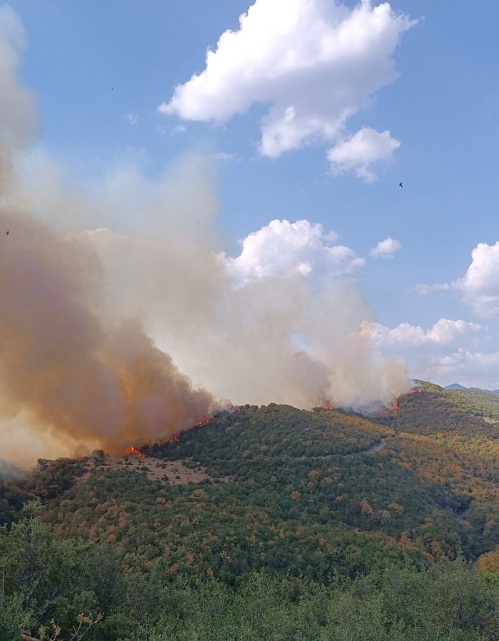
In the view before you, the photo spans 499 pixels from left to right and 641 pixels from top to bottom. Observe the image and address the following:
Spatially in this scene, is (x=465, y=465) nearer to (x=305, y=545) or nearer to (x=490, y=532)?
(x=490, y=532)

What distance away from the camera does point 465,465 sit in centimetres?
10638

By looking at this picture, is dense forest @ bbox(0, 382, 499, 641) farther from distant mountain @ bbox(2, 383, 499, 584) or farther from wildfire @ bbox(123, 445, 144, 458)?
wildfire @ bbox(123, 445, 144, 458)

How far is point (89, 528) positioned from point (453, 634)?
38173 millimetres

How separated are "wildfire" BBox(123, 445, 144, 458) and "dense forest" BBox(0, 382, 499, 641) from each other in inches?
40.7

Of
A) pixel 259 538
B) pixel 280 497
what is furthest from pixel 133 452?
pixel 259 538

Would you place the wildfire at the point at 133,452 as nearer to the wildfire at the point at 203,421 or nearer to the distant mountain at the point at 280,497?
the distant mountain at the point at 280,497

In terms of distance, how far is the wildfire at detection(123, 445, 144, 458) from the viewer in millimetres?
81537

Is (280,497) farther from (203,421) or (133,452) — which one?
(203,421)

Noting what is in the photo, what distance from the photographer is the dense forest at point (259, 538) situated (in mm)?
24250

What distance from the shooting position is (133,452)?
83000 mm

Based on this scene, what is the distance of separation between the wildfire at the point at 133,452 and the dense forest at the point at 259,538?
103 cm

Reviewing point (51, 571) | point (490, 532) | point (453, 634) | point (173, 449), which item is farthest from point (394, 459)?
point (51, 571)

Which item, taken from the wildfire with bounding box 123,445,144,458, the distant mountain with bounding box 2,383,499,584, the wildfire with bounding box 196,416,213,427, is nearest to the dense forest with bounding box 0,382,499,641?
the distant mountain with bounding box 2,383,499,584

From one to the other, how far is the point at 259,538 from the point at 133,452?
129 ft
